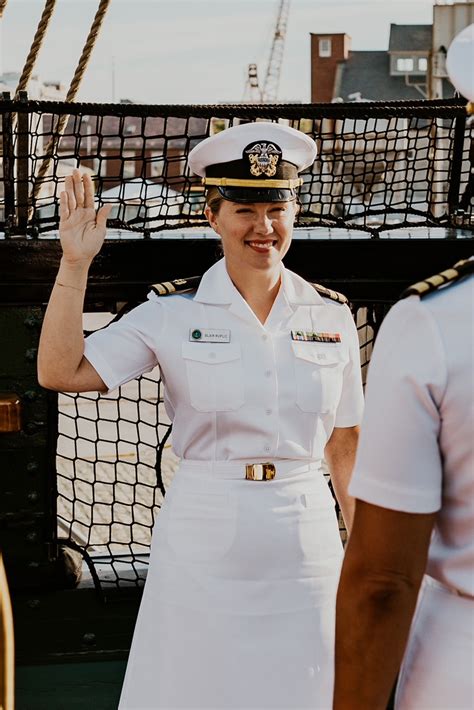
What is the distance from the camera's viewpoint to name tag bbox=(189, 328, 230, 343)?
2783 millimetres

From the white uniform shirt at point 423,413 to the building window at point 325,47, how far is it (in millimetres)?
76617

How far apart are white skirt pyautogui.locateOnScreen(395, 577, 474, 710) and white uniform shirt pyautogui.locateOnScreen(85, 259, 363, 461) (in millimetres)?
1041

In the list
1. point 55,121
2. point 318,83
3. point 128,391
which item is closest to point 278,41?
point 318,83

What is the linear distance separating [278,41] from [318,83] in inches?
1720

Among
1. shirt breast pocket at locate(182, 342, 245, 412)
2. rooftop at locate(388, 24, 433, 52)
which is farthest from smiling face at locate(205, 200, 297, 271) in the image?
rooftop at locate(388, 24, 433, 52)

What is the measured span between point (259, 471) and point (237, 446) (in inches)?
3.2

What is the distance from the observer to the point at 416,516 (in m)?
1.56

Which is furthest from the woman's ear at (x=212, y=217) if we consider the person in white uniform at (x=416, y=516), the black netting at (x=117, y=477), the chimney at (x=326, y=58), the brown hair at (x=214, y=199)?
the chimney at (x=326, y=58)

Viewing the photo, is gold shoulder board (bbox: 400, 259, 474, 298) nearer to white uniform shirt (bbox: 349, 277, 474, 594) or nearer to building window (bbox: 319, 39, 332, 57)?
white uniform shirt (bbox: 349, 277, 474, 594)

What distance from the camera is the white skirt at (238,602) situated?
2.65 meters

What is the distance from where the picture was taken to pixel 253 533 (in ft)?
8.71

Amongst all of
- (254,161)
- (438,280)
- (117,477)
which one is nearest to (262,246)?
(254,161)

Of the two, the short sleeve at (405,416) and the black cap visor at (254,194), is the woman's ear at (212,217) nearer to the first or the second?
the black cap visor at (254,194)

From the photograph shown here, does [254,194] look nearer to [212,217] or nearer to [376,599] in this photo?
[212,217]
